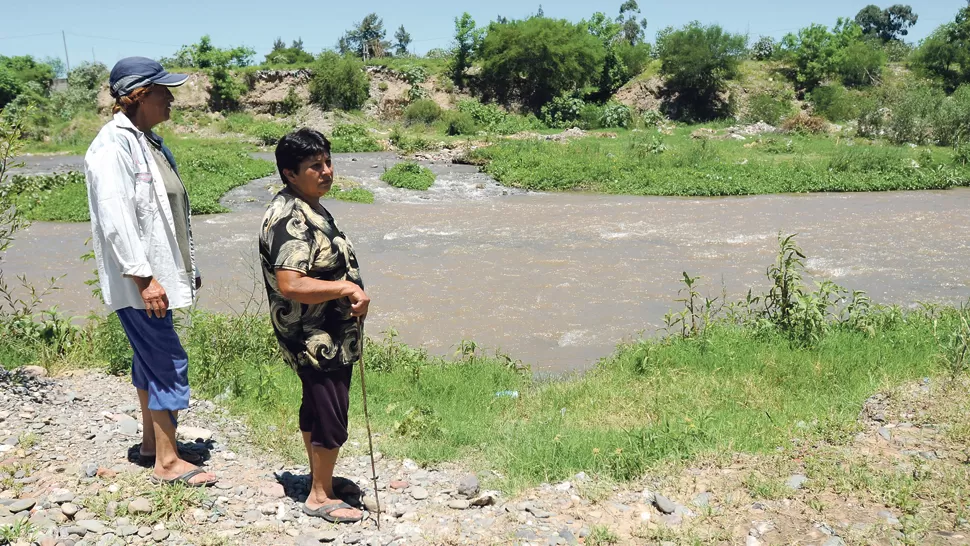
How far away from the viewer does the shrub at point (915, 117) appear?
2431 centimetres

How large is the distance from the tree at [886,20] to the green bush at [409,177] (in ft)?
270

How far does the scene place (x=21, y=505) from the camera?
122 inches

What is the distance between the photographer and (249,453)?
4051 mm

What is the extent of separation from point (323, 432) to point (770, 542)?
6.16 feet

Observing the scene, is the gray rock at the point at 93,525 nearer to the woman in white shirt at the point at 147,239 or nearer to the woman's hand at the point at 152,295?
the woman in white shirt at the point at 147,239

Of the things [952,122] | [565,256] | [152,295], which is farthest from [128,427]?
[952,122]

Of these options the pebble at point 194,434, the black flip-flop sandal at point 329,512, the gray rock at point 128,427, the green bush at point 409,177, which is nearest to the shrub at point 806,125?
the green bush at point 409,177

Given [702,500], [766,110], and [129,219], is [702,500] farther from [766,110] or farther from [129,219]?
[766,110]

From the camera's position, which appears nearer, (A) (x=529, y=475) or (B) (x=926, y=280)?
(A) (x=529, y=475)

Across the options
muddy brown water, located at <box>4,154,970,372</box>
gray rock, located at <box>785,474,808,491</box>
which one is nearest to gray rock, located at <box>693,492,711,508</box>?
gray rock, located at <box>785,474,808,491</box>

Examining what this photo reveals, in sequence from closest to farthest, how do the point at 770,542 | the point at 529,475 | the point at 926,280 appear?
1. the point at 770,542
2. the point at 529,475
3. the point at 926,280

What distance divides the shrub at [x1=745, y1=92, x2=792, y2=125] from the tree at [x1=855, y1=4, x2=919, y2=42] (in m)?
60.7

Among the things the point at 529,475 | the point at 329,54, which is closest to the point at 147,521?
the point at 529,475

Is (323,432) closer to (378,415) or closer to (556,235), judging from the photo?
(378,415)
